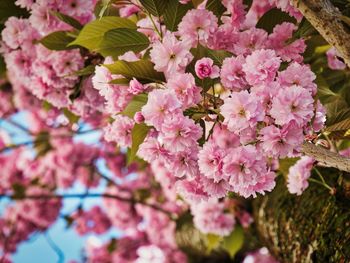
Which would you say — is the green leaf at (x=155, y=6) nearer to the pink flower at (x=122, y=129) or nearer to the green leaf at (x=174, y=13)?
the green leaf at (x=174, y=13)

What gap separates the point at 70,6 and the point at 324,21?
0.91m

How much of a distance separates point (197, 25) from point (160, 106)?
0.30 meters

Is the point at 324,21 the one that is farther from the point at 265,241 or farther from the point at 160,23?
the point at 265,241

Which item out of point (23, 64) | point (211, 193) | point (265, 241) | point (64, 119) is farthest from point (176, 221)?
point (211, 193)

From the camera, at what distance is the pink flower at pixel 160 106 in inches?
42.2

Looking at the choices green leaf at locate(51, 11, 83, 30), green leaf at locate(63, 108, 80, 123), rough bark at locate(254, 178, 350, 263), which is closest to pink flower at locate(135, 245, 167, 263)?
rough bark at locate(254, 178, 350, 263)

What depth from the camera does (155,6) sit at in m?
1.29

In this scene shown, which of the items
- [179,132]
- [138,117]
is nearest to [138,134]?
[138,117]

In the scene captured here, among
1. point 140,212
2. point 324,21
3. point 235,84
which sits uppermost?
point 324,21

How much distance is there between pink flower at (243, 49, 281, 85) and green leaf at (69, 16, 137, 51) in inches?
17.5

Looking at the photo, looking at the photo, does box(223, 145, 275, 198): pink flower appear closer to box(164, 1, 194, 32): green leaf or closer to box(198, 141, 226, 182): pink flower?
box(198, 141, 226, 182): pink flower

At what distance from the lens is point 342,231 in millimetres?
1421

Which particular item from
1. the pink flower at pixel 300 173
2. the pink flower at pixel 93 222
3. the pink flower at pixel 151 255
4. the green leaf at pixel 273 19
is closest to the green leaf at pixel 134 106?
the green leaf at pixel 273 19

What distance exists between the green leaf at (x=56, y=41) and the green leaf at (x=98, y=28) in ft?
0.79
